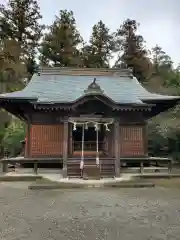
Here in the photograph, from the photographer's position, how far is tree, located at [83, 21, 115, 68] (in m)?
38.3

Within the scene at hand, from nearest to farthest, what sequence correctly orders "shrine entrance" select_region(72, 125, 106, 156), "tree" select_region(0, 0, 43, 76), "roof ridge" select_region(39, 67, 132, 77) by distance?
"shrine entrance" select_region(72, 125, 106, 156), "roof ridge" select_region(39, 67, 132, 77), "tree" select_region(0, 0, 43, 76)

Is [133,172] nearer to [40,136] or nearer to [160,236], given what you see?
[40,136]

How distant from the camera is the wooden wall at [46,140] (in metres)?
13.6

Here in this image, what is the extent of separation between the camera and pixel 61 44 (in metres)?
36.7

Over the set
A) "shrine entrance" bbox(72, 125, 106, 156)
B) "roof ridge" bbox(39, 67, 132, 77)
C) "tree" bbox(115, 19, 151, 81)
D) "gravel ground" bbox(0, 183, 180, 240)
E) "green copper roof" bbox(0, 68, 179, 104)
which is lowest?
"gravel ground" bbox(0, 183, 180, 240)

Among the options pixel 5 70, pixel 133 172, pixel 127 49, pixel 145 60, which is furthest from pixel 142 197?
pixel 127 49

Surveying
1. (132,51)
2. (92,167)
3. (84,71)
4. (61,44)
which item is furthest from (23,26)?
(92,167)

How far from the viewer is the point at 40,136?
44.8ft

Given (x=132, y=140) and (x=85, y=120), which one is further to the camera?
(x=132, y=140)

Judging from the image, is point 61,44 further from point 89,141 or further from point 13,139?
point 89,141

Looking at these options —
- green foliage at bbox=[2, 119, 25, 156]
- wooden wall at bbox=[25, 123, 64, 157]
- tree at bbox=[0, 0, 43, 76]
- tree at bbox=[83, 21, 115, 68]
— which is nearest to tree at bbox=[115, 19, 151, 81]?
tree at bbox=[83, 21, 115, 68]

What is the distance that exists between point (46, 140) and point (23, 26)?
1045 inches

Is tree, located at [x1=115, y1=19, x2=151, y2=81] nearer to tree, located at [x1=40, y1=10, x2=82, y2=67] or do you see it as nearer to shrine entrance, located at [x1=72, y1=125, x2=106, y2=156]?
tree, located at [x1=40, y1=10, x2=82, y2=67]

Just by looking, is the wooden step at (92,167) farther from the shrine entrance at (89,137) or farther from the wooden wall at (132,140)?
the wooden wall at (132,140)
